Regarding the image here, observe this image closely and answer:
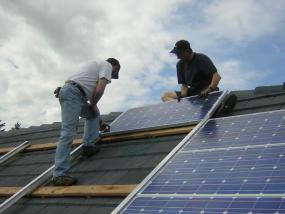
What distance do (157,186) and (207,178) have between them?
395mm

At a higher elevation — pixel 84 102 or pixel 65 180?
pixel 84 102

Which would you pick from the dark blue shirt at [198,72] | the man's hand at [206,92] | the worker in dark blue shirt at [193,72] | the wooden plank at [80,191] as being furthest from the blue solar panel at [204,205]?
the dark blue shirt at [198,72]

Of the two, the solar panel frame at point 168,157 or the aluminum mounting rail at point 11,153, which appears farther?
the aluminum mounting rail at point 11,153

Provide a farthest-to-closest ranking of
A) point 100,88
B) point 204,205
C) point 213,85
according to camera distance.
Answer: point 213,85
point 100,88
point 204,205

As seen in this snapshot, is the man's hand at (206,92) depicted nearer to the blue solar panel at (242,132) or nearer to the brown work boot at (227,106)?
the brown work boot at (227,106)

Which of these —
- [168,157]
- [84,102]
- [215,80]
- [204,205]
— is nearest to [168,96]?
[215,80]

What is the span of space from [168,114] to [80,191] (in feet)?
5.85

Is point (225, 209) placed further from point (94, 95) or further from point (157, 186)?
point (94, 95)

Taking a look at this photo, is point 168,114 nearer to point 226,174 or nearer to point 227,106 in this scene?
point 227,106

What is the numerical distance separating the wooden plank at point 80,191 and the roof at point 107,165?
39mm

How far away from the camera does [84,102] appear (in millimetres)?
5070

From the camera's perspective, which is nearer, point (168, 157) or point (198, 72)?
point (168, 157)

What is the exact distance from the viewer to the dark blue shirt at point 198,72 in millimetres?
5743

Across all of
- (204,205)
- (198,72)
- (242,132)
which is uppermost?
(198,72)
